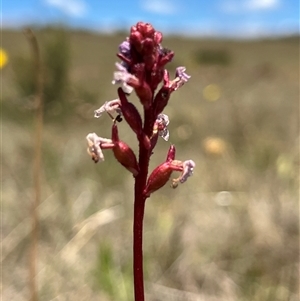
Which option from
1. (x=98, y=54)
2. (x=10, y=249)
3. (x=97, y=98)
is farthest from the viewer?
(x=98, y=54)

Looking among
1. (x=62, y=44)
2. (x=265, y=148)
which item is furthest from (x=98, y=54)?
(x=265, y=148)

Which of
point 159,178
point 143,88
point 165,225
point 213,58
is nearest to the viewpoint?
point 143,88

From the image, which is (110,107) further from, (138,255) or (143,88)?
(138,255)

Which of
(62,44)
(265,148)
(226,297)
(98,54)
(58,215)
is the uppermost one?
(98,54)

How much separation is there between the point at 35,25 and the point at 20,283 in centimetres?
638

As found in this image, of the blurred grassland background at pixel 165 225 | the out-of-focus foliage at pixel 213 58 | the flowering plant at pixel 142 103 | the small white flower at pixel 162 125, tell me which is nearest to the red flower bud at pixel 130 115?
the flowering plant at pixel 142 103

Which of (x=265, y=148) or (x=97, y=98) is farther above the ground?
(x=97, y=98)

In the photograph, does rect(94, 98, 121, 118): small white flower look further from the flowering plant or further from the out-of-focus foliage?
the out-of-focus foliage

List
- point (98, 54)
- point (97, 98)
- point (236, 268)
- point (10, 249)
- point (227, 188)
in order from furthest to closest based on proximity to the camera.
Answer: point (98, 54) → point (97, 98) → point (227, 188) → point (10, 249) → point (236, 268)

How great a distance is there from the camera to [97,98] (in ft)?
26.8

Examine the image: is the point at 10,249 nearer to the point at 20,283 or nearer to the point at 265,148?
the point at 20,283

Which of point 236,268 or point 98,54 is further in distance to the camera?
point 98,54

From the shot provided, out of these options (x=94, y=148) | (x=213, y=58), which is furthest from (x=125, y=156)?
(x=213, y=58)

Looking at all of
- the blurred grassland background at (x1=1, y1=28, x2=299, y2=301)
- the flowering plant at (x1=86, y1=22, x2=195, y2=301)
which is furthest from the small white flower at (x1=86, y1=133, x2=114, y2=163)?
the blurred grassland background at (x1=1, y1=28, x2=299, y2=301)
